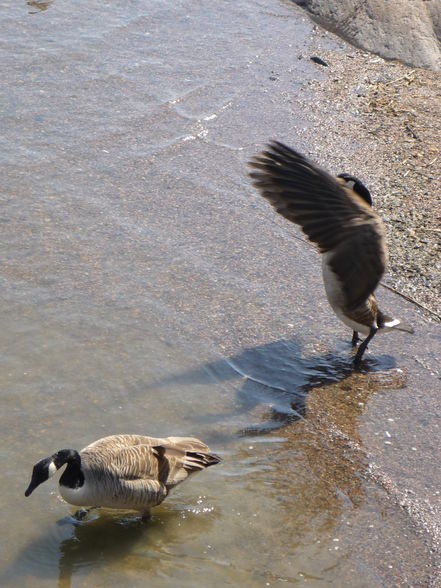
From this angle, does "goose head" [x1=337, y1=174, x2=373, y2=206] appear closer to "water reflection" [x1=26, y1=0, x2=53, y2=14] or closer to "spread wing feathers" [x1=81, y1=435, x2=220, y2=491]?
"spread wing feathers" [x1=81, y1=435, x2=220, y2=491]

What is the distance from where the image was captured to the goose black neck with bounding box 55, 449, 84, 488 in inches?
202

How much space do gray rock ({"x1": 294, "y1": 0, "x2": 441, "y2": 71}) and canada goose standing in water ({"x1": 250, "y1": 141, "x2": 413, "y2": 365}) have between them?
21.5 ft

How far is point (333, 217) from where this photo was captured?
674 cm

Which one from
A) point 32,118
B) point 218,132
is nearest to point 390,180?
point 218,132

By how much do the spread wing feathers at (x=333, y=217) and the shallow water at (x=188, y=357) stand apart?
0.76 m

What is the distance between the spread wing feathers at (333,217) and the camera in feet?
22.0

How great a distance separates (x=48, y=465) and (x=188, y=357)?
6.22 feet

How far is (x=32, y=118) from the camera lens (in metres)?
9.70

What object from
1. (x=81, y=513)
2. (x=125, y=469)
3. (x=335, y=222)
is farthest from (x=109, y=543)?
(x=335, y=222)

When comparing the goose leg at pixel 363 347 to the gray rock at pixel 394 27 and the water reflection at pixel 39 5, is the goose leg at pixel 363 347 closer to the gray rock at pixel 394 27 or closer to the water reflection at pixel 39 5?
the gray rock at pixel 394 27

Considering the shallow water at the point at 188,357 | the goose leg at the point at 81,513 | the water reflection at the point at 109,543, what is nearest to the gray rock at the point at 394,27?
the shallow water at the point at 188,357

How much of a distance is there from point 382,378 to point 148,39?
702 cm

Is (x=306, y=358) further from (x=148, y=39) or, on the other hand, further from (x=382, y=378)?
(x=148, y=39)

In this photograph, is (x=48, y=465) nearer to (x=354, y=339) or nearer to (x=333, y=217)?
(x=333, y=217)
